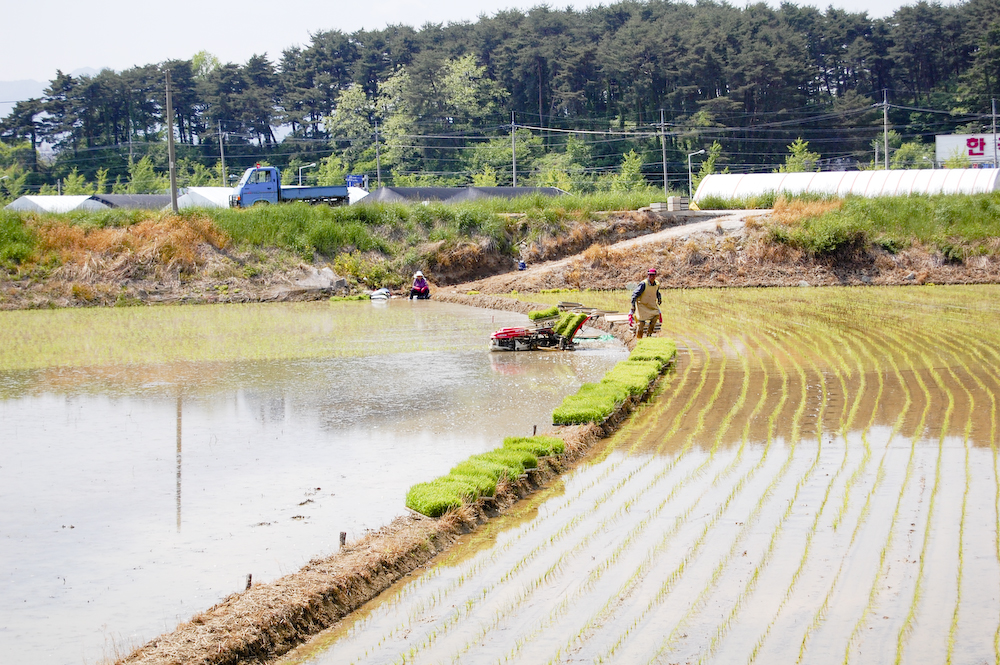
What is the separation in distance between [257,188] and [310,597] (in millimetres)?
37883

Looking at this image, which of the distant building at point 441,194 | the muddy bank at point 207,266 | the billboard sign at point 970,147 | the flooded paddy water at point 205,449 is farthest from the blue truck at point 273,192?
the billboard sign at point 970,147

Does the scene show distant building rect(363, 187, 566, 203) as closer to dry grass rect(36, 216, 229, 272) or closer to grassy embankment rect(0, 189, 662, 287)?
grassy embankment rect(0, 189, 662, 287)

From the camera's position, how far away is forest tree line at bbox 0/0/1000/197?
74.8 m

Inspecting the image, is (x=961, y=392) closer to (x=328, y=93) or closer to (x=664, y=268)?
(x=664, y=268)

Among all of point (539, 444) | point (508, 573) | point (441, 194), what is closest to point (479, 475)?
point (539, 444)

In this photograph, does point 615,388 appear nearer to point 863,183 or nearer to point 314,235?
point 314,235

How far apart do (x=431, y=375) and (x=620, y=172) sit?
62.1 metres

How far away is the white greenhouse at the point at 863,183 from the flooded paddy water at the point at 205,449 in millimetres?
27049

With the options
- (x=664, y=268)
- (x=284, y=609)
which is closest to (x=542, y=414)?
(x=284, y=609)

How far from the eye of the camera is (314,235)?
3422 centimetres

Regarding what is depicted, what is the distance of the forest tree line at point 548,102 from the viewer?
74750 mm

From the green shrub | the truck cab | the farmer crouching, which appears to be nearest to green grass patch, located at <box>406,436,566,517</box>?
the farmer crouching

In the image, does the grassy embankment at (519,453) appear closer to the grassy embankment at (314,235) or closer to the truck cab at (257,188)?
the grassy embankment at (314,235)

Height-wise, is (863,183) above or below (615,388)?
above
